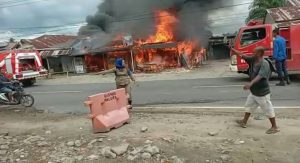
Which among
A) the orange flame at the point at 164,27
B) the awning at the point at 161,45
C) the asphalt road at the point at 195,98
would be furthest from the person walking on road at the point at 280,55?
the orange flame at the point at 164,27

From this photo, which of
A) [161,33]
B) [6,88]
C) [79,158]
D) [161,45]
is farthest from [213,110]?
[161,33]

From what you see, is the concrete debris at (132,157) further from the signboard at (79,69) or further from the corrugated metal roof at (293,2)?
the signboard at (79,69)

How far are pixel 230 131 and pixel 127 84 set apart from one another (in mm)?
3485

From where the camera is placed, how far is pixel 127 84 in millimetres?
9836

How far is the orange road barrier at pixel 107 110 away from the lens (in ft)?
25.0

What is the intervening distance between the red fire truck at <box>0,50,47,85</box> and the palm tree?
19890 mm

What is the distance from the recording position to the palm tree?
35.7 meters

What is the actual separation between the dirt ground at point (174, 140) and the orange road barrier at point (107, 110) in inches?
6.1

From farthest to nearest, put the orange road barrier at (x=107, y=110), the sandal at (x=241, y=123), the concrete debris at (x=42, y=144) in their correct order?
1. the orange road barrier at (x=107, y=110)
2. the concrete debris at (x=42, y=144)
3. the sandal at (x=241, y=123)

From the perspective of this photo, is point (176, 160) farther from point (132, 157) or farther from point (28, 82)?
point (28, 82)

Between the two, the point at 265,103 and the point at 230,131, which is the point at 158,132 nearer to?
the point at 230,131

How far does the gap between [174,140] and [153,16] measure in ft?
87.9

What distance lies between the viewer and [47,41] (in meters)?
46.9

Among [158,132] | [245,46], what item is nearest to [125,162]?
[158,132]
